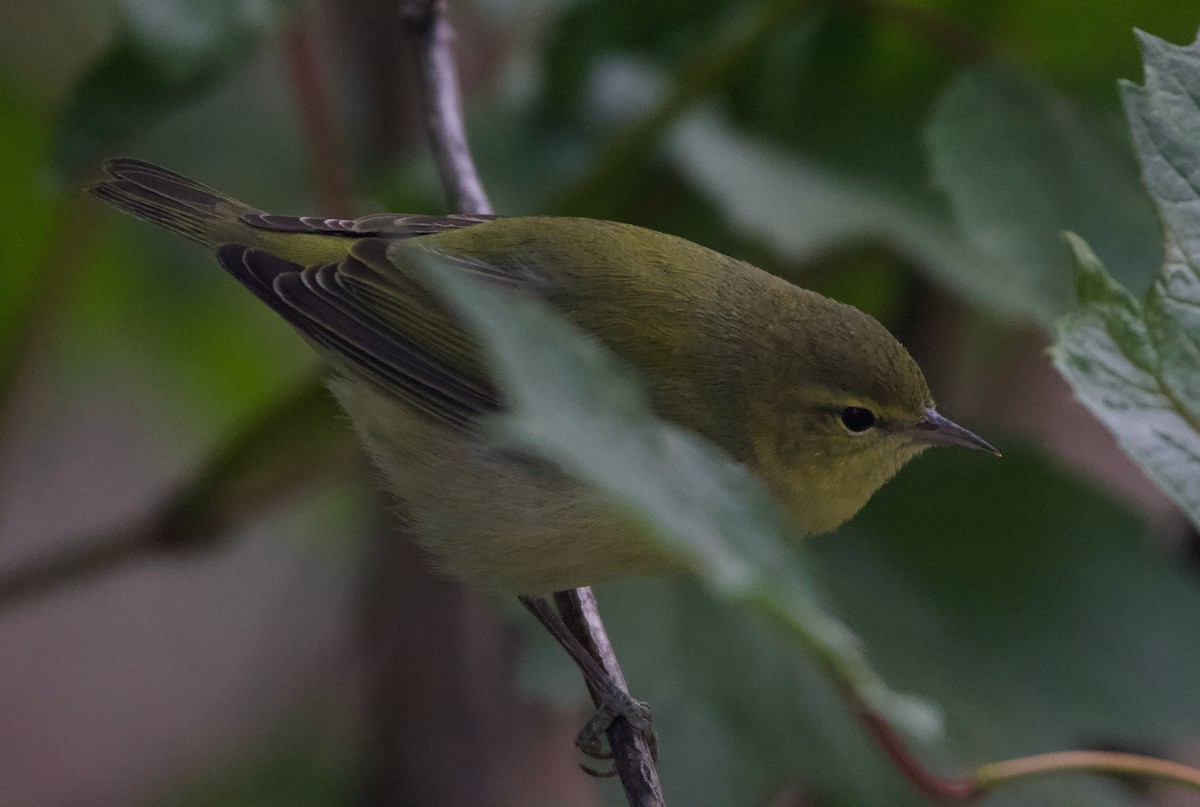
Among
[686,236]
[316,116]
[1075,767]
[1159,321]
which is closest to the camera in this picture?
[1159,321]

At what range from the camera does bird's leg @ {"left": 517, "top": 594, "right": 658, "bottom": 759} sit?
7.43 feet

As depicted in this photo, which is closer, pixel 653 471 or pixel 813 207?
pixel 653 471

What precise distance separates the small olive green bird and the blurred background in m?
0.25

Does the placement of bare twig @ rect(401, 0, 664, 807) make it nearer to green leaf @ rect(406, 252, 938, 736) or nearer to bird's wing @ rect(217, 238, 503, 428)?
bird's wing @ rect(217, 238, 503, 428)

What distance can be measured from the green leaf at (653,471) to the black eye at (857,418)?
145 cm

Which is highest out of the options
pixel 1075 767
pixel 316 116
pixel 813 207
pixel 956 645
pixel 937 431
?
pixel 316 116

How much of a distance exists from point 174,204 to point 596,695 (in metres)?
1.37

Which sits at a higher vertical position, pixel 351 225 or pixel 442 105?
pixel 442 105

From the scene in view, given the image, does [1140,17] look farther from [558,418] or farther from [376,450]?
[558,418]

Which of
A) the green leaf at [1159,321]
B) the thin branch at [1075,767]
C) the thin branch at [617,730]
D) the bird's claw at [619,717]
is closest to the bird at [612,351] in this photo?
the thin branch at [617,730]

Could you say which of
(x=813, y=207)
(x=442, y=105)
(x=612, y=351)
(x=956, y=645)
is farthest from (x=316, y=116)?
(x=956, y=645)

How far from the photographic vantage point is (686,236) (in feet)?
10.7

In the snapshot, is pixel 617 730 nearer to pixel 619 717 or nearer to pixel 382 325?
pixel 619 717

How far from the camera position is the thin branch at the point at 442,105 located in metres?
2.54
